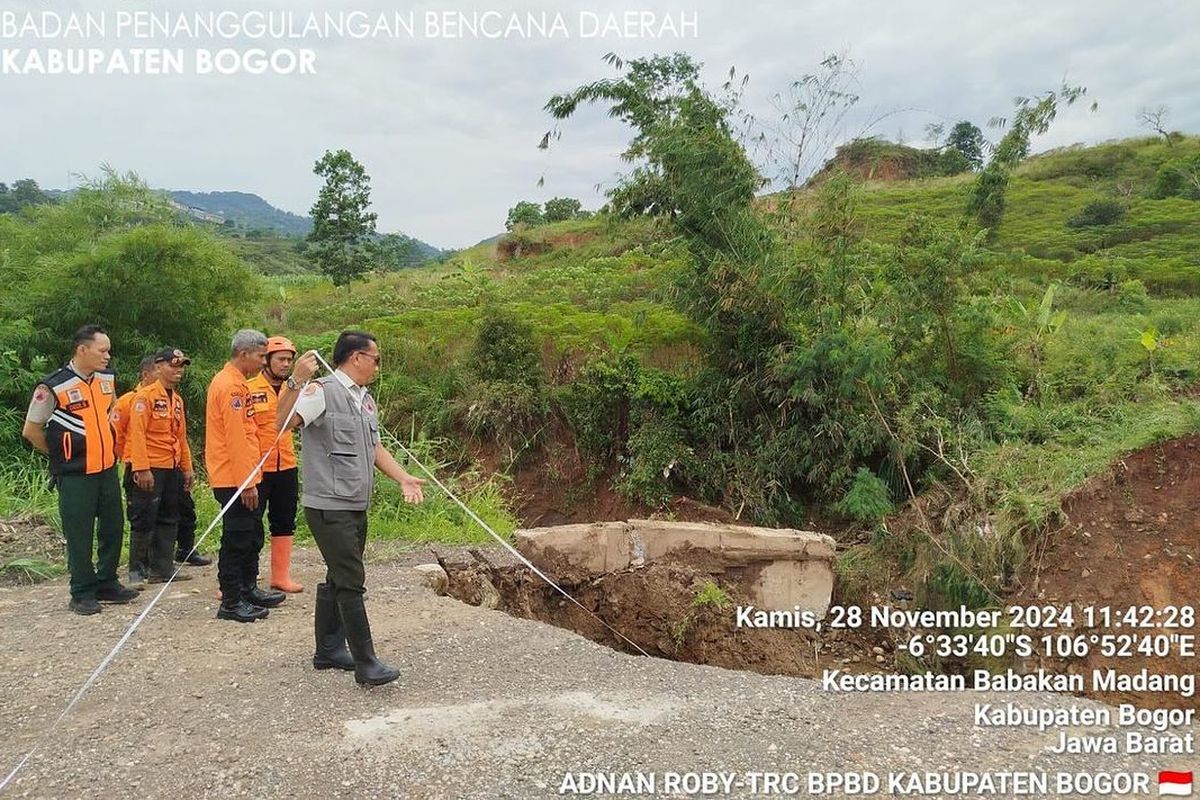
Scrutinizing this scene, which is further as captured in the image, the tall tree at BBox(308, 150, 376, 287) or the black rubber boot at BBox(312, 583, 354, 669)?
the tall tree at BBox(308, 150, 376, 287)

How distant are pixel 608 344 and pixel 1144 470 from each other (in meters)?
6.46

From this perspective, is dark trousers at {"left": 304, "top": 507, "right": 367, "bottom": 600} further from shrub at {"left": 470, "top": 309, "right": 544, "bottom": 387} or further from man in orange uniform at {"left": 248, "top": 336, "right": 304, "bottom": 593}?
shrub at {"left": 470, "top": 309, "right": 544, "bottom": 387}

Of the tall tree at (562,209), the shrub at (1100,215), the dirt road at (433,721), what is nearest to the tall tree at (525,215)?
the tall tree at (562,209)

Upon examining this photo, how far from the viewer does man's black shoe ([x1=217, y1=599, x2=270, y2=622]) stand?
5.19 metres

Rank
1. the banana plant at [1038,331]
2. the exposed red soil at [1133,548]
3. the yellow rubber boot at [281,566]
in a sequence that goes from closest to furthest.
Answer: the yellow rubber boot at [281,566] → the exposed red soil at [1133,548] → the banana plant at [1038,331]

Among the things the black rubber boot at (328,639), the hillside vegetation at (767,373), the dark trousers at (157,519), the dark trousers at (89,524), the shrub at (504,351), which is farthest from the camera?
the shrub at (504,351)

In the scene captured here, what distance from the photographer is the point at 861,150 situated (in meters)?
10.3

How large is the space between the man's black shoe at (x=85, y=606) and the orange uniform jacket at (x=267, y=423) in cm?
140

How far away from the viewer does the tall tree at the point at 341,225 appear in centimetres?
2684

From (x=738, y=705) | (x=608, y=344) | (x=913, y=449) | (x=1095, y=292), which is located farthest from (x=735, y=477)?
(x=1095, y=292)

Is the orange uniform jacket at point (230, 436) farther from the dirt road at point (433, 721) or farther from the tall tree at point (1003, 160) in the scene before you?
the tall tree at point (1003, 160)

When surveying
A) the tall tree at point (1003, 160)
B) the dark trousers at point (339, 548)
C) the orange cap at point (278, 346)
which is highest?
the tall tree at point (1003, 160)

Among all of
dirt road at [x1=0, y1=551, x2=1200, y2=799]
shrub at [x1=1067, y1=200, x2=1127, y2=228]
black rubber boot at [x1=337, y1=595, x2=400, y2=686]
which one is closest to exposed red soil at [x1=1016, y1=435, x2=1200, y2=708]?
dirt road at [x1=0, y1=551, x2=1200, y2=799]

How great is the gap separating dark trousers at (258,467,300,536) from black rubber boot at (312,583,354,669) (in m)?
1.32
